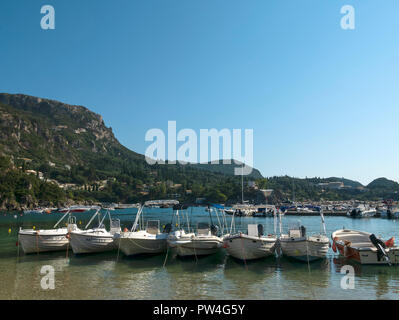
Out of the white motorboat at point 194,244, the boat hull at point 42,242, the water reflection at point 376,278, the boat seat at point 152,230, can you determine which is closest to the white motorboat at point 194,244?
the white motorboat at point 194,244

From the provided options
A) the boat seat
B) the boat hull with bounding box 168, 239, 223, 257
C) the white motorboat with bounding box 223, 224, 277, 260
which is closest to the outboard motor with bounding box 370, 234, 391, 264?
the white motorboat with bounding box 223, 224, 277, 260

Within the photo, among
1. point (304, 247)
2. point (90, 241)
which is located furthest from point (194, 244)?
point (90, 241)

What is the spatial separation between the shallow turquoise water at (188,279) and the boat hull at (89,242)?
86 cm

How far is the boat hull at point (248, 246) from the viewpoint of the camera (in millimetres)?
25438

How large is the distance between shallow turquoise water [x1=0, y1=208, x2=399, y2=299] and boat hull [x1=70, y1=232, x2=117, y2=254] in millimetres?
856

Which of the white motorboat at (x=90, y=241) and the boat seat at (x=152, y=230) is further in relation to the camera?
the boat seat at (x=152, y=230)

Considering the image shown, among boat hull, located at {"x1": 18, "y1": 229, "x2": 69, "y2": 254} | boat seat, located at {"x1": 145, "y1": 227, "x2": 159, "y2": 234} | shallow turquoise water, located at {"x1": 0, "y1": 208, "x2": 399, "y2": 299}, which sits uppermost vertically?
boat seat, located at {"x1": 145, "y1": 227, "x2": 159, "y2": 234}

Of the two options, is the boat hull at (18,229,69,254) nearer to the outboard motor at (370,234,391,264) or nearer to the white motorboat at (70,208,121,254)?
the white motorboat at (70,208,121,254)

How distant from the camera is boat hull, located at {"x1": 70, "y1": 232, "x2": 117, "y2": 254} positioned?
96.7 feet

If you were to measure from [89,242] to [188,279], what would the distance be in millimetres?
13101

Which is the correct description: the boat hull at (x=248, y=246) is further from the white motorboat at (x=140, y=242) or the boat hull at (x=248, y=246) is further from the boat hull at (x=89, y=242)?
the boat hull at (x=89, y=242)
